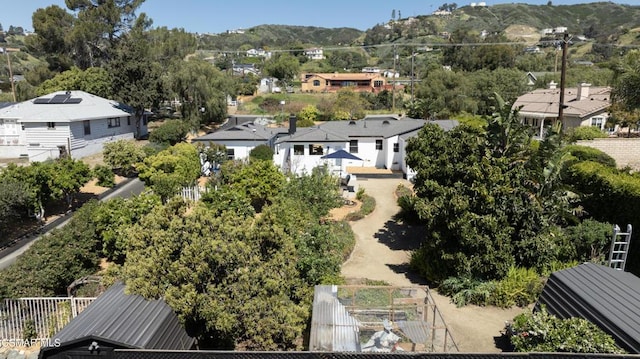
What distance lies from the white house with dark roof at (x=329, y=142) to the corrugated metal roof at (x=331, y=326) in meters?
18.1

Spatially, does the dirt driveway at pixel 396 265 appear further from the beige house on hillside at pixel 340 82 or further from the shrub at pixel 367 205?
the beige house on hillside at pixel 340 82

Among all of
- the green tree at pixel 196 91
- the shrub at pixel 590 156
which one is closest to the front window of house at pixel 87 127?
the green tree at pixel 196 91

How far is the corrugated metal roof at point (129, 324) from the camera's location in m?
8.23

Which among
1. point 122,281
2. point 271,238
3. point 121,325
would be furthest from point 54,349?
point 271,238

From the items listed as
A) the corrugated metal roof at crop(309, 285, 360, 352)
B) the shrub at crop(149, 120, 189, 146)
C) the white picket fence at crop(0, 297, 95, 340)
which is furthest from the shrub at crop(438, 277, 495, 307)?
the shrub at crop(149, 120, 189, 146)

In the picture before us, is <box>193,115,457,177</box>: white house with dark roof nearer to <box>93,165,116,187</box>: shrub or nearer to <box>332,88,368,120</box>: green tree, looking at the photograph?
<box>93,165,116,187</box>: shrub

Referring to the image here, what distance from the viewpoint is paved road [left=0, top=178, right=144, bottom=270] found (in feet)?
54.7

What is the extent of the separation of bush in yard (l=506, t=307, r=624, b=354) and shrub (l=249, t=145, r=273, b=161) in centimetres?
2081

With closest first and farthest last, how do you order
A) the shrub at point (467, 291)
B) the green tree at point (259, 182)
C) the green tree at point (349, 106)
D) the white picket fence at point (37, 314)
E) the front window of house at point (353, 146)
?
1. the white picket fence at point (37, 314)
2. the shrub at point (467, 291)
3. the green tree at point (259, 182)
4. the front window of house at point (353, 146)
5. the green tree at point (349, 106)

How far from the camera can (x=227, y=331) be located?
9000mm

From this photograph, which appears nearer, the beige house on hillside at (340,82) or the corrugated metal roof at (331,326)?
the corrugated metal roof at (331,326)

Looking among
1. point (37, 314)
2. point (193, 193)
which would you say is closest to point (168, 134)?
point (193, 193)

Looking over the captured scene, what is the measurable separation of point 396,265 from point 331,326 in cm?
794

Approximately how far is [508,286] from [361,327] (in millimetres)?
5953
